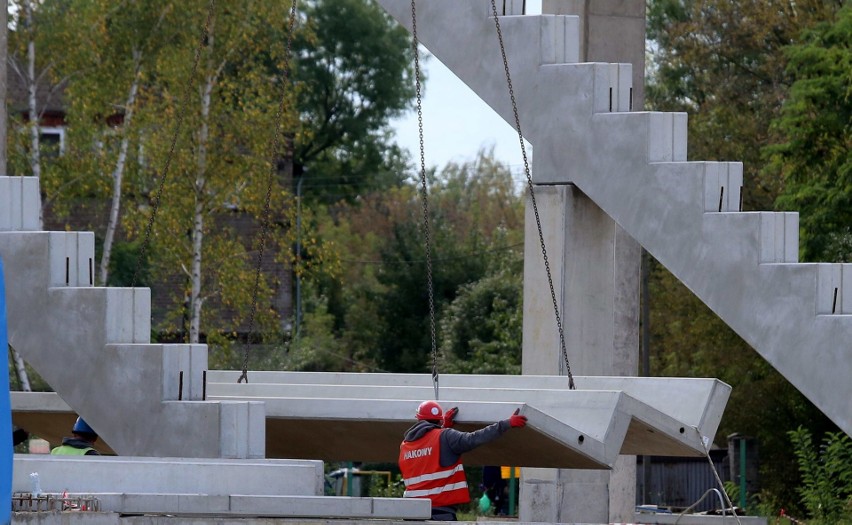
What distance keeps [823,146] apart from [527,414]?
1876 centimetres

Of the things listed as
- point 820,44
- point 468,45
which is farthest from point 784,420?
point 468,45

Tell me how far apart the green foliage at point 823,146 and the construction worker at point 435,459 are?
55.4ft

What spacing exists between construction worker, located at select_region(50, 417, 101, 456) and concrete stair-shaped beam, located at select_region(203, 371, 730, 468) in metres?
1.24

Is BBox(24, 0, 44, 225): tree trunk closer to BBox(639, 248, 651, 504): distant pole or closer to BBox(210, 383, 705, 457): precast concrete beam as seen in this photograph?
BBox(639, 248, 651, 504): distant pole

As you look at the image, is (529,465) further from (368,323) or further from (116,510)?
(368,323)

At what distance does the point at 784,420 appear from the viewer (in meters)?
A: 38.3

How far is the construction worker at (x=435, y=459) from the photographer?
12.1 meters

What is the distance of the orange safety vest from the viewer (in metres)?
12.2

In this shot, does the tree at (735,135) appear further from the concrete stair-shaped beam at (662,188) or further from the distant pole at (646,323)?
the concrete stair-shaped beam at (662,188)

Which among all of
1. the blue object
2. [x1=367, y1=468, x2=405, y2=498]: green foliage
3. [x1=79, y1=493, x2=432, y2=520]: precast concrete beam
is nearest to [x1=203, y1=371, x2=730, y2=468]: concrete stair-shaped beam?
[x1=79, y1=493, x2=432, y2=520]: precast concrete beam

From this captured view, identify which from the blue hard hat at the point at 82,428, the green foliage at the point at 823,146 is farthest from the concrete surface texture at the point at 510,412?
the green foliage at the point at 823,146

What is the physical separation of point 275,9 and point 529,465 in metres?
24.4

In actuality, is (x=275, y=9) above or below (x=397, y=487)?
above

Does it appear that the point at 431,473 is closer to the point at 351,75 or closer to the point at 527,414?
the point at 527,414
